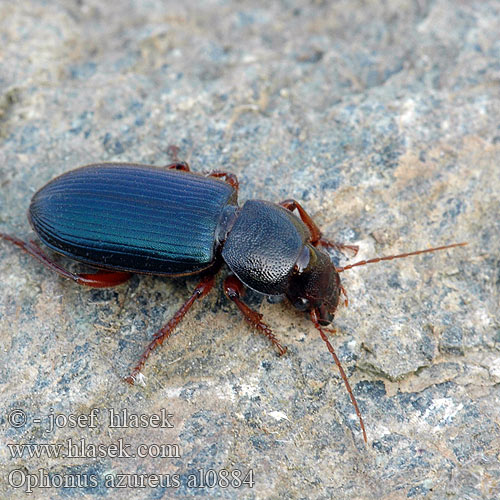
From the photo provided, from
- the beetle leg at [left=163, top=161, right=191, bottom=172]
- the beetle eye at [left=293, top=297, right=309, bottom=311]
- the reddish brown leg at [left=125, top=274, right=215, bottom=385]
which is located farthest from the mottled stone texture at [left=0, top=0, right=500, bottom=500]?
the beetle leg at [left=163, top=161, right=191, bottom=172]

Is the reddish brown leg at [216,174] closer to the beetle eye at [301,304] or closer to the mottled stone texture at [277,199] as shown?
the mottled stone texture at [277,199]

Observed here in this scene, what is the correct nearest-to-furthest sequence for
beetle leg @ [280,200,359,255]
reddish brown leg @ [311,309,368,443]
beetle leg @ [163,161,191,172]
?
Answer: 1. reddish brown leg @ [311,309,368,443]
2. beetle leg @ [280,200,359,255]
3. beetle leg @ [163,161,191,172]

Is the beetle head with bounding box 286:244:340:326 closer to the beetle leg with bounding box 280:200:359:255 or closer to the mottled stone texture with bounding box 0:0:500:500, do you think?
the mottled stone texture with bounding box 0:0:500:500

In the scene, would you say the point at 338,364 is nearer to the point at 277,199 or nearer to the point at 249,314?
the point at 249,314

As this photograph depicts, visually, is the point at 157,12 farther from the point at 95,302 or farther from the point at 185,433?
the point at 185,433

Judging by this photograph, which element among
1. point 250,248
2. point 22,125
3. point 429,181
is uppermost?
point 22,125

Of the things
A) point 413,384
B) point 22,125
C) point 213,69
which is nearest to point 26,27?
point 22,125

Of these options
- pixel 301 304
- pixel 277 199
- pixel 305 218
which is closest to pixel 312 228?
pixel 305 218
